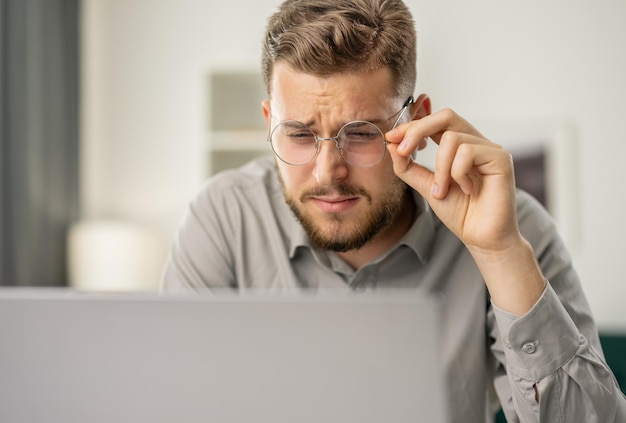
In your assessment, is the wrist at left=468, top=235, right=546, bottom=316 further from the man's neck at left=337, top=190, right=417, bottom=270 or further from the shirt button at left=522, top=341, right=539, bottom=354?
the man's neck at left=337, top=190, right=417, bottom=270

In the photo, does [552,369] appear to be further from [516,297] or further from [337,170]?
[337,170]

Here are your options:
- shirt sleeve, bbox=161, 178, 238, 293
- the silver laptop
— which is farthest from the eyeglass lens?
the silver laptop

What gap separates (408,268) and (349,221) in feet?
0.61

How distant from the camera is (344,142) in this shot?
3.84 ft

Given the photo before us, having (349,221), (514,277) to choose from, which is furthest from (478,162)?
(349,221)

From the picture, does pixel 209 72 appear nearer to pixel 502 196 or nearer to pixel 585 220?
pixel 585 220

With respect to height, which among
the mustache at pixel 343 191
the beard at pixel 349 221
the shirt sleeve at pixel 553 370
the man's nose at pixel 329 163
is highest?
the man's nose at pixel 329 163

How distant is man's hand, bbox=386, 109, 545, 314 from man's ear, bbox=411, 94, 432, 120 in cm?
19

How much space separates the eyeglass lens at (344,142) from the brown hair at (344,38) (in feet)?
0.32

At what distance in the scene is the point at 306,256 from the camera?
1.37 m

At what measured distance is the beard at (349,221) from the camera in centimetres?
122

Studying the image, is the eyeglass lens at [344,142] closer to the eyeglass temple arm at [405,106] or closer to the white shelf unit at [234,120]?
the eyeglass temple arm at [405,106]

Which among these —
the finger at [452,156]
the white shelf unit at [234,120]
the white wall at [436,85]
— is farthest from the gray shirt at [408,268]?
the white wall at [436,85]

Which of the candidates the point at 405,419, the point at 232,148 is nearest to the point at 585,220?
the point at 232,148
